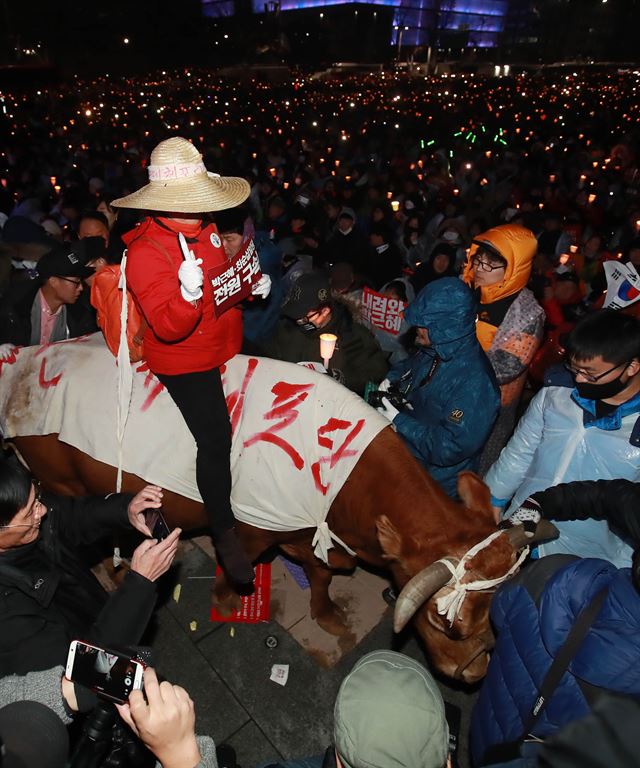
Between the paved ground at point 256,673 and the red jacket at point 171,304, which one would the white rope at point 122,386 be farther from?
the paved ground at point 256,673

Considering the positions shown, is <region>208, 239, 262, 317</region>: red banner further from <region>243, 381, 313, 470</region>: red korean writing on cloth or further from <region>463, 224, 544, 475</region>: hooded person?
<region>463, 224, 544, 475</region>: hooded person

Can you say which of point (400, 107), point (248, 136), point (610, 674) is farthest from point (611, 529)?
point (400, 107)

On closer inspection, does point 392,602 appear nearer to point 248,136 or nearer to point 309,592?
point 309,592

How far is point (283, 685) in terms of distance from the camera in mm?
3762

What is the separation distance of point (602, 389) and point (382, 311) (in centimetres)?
344

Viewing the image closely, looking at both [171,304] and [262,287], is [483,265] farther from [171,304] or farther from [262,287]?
[171,304]

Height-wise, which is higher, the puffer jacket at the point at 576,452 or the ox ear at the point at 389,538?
the puffer jacket at the point at 576,452

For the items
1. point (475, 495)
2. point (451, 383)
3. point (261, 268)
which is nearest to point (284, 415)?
point (451, 383)

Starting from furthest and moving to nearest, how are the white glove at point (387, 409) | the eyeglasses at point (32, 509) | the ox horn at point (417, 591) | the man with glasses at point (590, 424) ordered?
the white glove at point (387, 409) → the man with glasses at point (590, 424) → the ox horn at point (417, 591) → the eyeglasses at point (32, 509)

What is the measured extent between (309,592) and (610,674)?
3.08 metres

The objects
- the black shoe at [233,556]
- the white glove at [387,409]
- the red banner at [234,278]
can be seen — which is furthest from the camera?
the white glove at [387,409]

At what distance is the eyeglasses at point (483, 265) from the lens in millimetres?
4188

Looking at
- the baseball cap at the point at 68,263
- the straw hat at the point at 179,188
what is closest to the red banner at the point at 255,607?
the baseball cap at the point at 68,263

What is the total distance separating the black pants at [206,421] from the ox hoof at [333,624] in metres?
1.60
